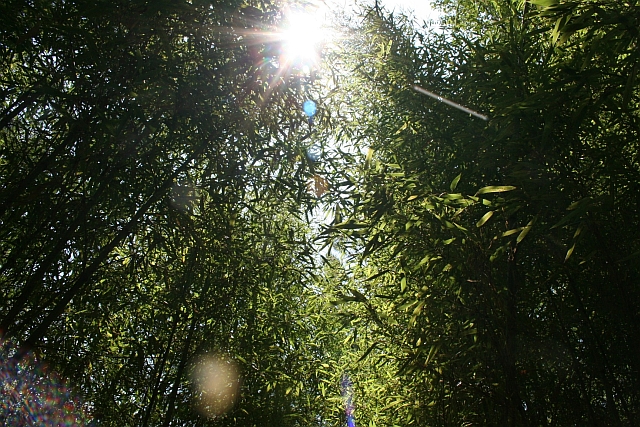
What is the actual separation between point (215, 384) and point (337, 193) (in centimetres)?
181

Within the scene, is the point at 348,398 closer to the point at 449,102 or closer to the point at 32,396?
the point at 32,396

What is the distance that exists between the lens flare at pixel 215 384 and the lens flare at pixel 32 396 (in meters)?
0.87

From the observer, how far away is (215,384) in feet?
11.8

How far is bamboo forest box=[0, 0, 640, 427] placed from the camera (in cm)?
221

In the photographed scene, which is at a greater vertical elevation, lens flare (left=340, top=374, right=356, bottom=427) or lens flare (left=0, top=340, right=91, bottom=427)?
lens flare (left=340, top=374, right=356, bottom=427)

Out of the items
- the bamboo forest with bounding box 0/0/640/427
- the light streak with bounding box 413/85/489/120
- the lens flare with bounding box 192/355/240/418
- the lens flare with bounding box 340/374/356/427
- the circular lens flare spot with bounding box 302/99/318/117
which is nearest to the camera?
the bamboo forest with bounding box 0/0/640/427

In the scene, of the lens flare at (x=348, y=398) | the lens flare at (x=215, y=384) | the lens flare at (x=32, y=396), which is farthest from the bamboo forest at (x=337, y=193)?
the lens flare at (x=348, y=398)

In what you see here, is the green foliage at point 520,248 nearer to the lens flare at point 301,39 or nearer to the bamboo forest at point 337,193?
the bamboo forest at point 337,193

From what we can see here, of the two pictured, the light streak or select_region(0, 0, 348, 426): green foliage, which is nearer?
select_region(0, 0, 348, 426): green foliage

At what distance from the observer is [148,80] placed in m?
2.41

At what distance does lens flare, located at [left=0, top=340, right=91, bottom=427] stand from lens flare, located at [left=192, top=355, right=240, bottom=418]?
0.87m

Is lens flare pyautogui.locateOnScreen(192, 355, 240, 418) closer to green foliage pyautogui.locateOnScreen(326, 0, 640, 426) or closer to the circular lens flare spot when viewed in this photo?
green foliage pyautogui.locateOnScreen(326, 0, 640, 426)

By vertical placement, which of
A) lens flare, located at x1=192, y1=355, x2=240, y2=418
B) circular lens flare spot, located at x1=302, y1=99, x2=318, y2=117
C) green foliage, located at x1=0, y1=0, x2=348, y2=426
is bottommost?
lens flare, located at x1=192, y1=355, x2=240, y2=418

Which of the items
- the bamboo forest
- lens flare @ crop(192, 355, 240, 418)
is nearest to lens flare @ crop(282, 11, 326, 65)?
the bamboo forest
